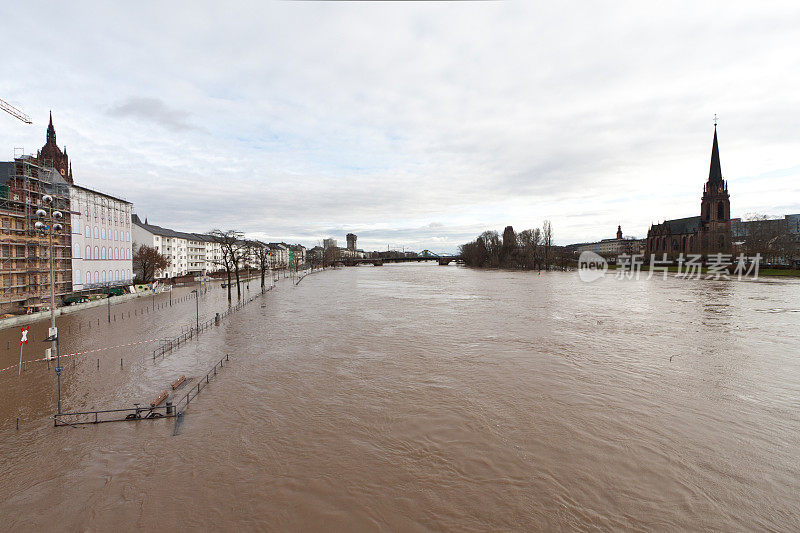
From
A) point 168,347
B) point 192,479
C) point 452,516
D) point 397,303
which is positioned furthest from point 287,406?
point 397,303

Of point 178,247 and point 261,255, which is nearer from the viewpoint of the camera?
point 261,255

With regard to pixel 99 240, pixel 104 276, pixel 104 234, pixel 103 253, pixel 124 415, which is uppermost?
pixel 104 234

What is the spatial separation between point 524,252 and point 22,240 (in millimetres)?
115772

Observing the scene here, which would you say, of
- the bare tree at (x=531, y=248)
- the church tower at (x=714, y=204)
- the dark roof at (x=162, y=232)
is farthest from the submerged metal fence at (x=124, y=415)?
the church tower at (x=714, y=204)

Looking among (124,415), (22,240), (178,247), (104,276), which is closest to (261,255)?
(104,276)

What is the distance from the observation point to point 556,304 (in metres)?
41.0

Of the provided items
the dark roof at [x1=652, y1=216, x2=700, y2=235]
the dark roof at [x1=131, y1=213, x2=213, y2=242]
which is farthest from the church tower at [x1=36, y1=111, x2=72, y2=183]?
the dark roof at [x1=652, y1=216, x2=700, y2=235]

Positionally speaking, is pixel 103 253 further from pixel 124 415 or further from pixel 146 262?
pixel 124 415

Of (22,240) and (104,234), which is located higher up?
(104,234)

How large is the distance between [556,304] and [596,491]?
34039 millimetres

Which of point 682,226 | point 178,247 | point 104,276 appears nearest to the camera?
point 104,276

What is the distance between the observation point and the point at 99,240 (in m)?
50.8

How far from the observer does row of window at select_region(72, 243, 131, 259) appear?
46.0 m

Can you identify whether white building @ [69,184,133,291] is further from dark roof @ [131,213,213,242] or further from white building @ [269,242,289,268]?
white building @ [269,242,289,268]
